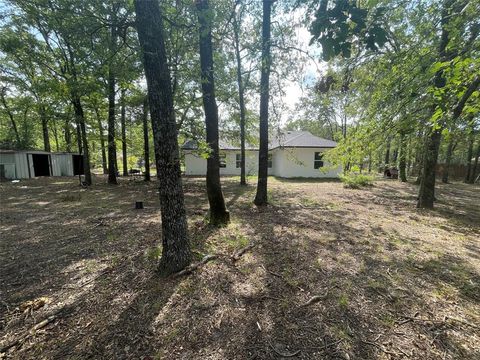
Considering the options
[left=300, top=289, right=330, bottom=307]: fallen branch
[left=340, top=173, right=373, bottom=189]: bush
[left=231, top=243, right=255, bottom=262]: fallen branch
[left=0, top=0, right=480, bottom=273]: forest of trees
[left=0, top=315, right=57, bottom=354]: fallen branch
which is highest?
[left=0, top=0, right=480, bottom=273]: forest of trees

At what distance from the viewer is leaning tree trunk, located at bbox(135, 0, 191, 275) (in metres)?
2.60

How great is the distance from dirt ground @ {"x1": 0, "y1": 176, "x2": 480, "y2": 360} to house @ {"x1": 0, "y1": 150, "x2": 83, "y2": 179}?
10863 mm

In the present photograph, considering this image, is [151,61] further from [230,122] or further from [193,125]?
[230,122]

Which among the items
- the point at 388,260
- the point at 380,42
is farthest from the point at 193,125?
the point at 388,260

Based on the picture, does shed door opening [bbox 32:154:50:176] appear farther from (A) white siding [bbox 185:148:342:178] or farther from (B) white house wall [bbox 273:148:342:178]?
(B) white house wall [bbox 273:148:342:178]

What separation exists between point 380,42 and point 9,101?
29704 millimetres

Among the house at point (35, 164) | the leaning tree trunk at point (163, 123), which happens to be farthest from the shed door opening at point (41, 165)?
the leaning tree trunk at point (163, 123)

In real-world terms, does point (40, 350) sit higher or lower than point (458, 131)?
lower

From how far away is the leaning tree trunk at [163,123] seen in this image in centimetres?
260

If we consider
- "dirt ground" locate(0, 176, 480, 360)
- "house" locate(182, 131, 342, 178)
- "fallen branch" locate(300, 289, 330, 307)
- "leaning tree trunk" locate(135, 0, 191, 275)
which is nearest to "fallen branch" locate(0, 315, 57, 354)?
"dirt ground" locate(0, 176, 480, 360)

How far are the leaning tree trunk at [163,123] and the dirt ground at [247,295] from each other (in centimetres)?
61

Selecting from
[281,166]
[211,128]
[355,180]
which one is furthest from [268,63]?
[281,166]

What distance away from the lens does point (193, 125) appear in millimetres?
6180

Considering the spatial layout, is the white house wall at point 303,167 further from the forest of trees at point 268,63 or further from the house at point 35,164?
the house at point 35,164
